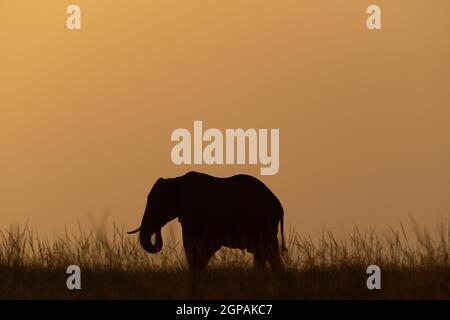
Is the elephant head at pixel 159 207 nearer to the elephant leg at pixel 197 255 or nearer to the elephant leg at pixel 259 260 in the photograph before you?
the elephant leg at pixel 197 255

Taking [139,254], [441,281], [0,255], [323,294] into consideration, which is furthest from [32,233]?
[441,281]

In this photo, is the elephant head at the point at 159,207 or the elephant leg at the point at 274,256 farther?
the elephant head at the point at 159,207

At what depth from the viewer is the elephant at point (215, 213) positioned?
601cm

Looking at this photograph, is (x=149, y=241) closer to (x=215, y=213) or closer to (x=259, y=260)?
(x=215, y=213)

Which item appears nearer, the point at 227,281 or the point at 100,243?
the point at 227,281

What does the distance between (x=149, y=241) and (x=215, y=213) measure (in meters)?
0.54

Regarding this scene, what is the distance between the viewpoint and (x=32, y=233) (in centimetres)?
608

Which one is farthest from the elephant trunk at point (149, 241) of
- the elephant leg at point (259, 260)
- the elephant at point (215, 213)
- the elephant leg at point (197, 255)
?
the elephant leg at point (259, 260)

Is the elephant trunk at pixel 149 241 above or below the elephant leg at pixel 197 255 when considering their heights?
above

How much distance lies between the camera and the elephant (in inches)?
237
